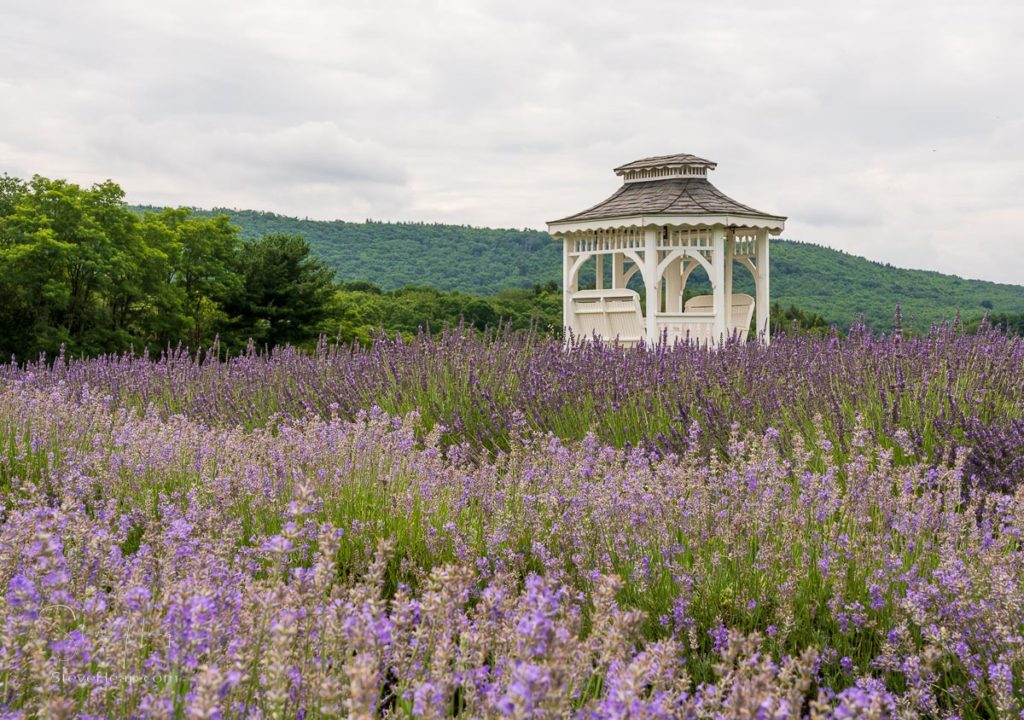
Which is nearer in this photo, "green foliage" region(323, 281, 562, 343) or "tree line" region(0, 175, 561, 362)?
"tree line" region(0, 175, 561, 362)

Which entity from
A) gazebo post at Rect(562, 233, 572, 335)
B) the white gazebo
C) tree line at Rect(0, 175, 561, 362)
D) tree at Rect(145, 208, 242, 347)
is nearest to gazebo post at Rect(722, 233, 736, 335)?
the white gazebo

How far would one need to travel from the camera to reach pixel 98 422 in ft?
17.4

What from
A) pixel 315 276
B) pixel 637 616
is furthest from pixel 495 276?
pixel 637 616

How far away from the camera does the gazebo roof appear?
A: 1494 cm

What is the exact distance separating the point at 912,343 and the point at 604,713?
4.90 m

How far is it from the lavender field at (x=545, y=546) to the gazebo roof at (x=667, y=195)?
8.39 meters

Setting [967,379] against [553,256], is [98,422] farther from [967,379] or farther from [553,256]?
[553,256]

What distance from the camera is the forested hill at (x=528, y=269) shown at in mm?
36500

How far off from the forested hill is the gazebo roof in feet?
41.7

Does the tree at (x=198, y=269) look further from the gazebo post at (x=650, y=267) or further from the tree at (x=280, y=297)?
the gazebo post at (x=650, y=267)

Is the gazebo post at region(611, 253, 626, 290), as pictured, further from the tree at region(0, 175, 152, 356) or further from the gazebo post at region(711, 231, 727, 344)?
the tree at region(0, 175, 152, 356)

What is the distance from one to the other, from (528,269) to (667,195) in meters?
34.8

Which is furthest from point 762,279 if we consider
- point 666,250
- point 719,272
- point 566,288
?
point 566,288

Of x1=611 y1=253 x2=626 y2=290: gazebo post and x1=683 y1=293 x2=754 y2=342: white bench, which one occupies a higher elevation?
x1=611 y1=253 x2=626 y2=290: gazebo post
